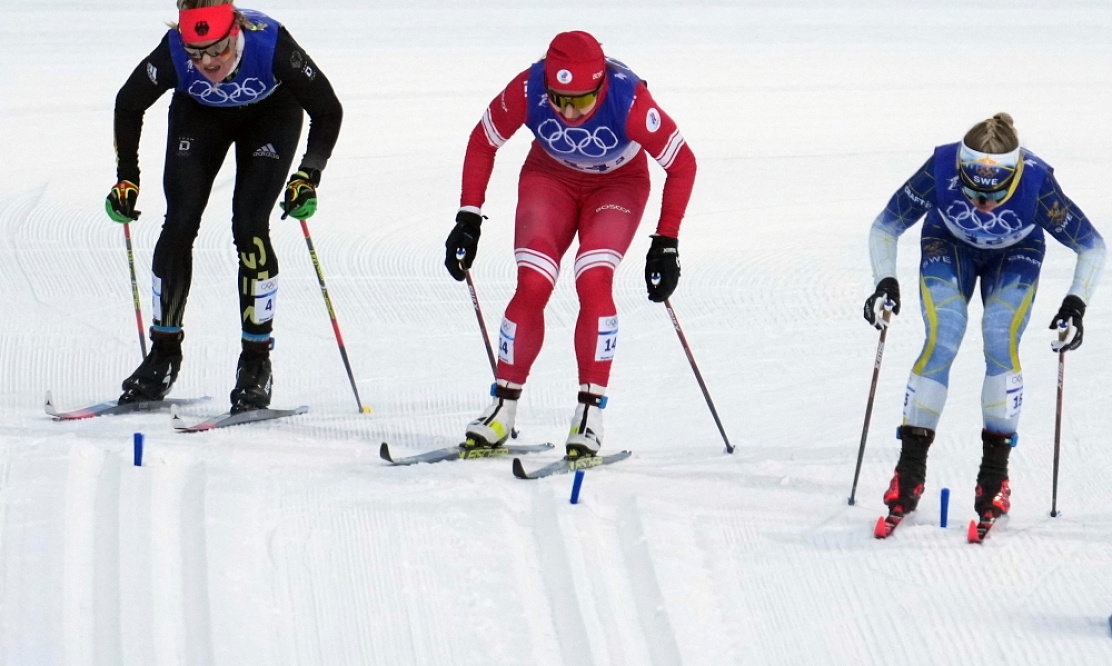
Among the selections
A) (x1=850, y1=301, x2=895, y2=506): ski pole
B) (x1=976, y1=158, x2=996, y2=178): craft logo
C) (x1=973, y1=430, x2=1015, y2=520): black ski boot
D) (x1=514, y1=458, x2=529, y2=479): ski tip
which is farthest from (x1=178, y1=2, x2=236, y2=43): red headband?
(x1=973, y1=430, x2=1015, y2=520): black ski boot

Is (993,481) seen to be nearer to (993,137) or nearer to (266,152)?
(993,137)

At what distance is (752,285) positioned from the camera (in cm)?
834

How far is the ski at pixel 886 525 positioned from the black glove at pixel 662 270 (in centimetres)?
111

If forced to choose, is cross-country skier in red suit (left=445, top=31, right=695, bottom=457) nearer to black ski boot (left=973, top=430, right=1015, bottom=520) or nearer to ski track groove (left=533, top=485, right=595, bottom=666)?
ski track groove (left=533, top=485, right=595, bottom=666)

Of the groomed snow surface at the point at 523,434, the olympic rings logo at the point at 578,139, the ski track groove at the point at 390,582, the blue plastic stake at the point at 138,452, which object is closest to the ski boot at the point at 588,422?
the groomed snow surface at the point at 523,434

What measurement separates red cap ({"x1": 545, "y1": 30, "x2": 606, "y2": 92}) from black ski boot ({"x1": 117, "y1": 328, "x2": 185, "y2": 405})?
2.00 meters

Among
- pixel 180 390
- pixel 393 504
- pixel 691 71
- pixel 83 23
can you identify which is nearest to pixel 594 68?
pixel 393 504

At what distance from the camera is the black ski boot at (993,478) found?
198 inches

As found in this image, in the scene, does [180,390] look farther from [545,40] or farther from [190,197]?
[545,40]

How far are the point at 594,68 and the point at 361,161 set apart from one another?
221 inches

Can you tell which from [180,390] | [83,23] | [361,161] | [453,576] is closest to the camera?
[453,576]

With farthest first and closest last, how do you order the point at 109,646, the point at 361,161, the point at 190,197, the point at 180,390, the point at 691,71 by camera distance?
1. the point at 691,71
2. the point at 361,161
3. the point at 180,390
4. the point at 190,197
5. the point at 109,646

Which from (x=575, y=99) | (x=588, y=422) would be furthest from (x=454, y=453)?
(x=575, y=99)

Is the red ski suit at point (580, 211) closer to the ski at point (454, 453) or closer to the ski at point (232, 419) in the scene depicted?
the ski at point (454, 453)
